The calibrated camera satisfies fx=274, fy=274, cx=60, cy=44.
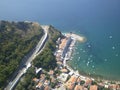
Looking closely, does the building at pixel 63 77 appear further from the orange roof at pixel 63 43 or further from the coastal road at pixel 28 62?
the orange roof at pixel 63 43

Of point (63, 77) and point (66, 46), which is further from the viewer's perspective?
point (66, 46)

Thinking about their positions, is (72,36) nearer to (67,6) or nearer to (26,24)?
(26,24)

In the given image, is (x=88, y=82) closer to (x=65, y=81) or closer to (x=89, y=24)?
(x=65, y=81)

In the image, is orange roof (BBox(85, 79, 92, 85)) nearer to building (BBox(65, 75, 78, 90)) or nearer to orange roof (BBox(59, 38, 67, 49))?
building (BBox(65, 75, 78, 90))

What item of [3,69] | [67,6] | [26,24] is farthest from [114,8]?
[3,69]

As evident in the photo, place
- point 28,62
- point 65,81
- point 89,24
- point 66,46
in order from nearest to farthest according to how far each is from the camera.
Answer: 1. point 65,81
2. point 28,62
3. point 66,46
4. point 89,24

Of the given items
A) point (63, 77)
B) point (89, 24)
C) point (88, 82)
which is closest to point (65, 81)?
point (63, 77)
